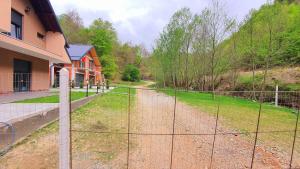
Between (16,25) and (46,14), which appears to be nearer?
(16,25)

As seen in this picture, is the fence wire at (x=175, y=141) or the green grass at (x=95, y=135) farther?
the green grass at (x=95, y=135)

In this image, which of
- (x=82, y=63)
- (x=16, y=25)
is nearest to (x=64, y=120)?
(x=16, y=25)

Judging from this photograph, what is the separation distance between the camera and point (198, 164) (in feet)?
A: 13.4

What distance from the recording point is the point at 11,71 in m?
11.9

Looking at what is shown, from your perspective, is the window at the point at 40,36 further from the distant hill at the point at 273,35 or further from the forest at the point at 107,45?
the forest at the point at 107,45

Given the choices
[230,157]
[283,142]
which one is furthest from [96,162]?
[283,142]

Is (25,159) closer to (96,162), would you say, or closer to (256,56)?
(96,162)

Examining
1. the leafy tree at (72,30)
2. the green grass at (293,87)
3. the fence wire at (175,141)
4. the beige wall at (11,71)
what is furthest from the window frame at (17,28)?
the leafy tree at (72,30)

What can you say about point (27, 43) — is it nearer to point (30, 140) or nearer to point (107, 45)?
point (30, 140)

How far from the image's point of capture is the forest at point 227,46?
16.6m

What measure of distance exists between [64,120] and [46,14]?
14.7 m

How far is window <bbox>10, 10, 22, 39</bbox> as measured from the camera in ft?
40.1

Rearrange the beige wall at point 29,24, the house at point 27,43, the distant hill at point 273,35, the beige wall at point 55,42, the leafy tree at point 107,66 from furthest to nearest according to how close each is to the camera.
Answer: the leafy tree at point 107,66 → the beige wall at point 55,42 → the distant hill at point 273,35 → the beige wall at point 29,24 → the house at point 27,43

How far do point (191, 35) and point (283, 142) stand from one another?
64.5ft
